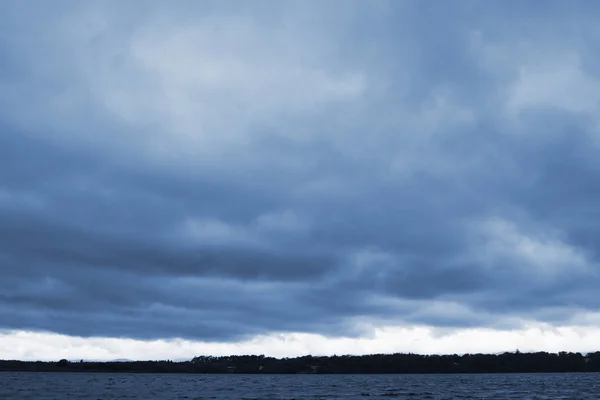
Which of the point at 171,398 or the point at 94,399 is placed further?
the point at 171,398

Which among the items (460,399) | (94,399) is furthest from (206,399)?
(460,399)

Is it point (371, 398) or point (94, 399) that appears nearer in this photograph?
point (94, 399)

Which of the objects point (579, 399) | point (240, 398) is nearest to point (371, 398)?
point (240, 398)

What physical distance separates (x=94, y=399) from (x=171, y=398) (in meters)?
16.9

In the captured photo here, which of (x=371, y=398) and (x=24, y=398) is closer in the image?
(x=24, y=398)

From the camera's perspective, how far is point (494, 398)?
425ft

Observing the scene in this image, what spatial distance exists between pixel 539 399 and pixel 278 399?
52039 mm

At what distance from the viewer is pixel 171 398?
450 ft

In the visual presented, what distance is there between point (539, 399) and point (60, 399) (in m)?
93.9

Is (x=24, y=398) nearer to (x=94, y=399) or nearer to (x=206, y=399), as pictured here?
(x=94, y=399)

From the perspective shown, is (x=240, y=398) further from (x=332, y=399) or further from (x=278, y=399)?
(x=332, y=399)

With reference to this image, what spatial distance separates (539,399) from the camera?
12712 centimetres

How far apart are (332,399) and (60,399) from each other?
53719 millimetres

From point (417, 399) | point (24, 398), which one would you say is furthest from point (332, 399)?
point (24, 398)
